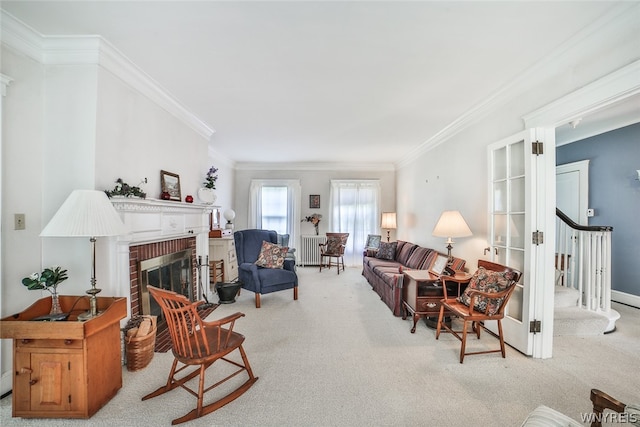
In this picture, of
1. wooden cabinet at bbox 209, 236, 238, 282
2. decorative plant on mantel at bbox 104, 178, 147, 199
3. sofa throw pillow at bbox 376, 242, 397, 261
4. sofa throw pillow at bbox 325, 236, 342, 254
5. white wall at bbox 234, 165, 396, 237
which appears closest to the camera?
decorative plant on mantel at bbox 104, 178, 147, 199

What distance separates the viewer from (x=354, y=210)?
6707 mm

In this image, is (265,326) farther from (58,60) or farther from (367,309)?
(58,60)

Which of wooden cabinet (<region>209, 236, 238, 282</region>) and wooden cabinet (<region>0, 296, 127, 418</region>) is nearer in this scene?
wooden cabinet (<region>0, 296, 127, 418</region>)

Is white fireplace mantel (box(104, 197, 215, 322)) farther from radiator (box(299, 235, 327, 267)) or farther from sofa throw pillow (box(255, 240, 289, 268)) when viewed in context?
radiator (box(299, 235, 327, 267))

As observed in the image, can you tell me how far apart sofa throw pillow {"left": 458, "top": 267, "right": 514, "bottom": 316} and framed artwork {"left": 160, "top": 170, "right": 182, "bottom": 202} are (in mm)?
3316

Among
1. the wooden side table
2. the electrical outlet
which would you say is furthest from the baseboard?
the electrical outlet

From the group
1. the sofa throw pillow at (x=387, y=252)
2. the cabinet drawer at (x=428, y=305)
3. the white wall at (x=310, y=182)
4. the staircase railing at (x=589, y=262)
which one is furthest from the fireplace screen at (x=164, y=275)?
the staircase railing at (x=589, y=262)

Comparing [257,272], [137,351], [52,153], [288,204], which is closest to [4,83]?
[52,153]

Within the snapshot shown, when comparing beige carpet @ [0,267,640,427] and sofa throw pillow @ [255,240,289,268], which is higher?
sofa throw pillow @ [255,240,289,268]

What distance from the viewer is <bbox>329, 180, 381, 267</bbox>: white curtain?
6691mm

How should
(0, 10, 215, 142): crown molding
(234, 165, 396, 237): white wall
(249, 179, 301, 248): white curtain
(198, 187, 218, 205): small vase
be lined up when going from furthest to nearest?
1. (234, 165, 396, 237): white wall
2. (249, 179, 301, 248): white curtain
3. (198, 187, 218, 205): small vase
4. (0, 10, 215, 142): crown molding

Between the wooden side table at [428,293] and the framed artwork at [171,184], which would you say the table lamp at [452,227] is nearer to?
the wooden side table at [428,293]

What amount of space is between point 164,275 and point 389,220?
477cm

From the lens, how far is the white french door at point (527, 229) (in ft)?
7.54
